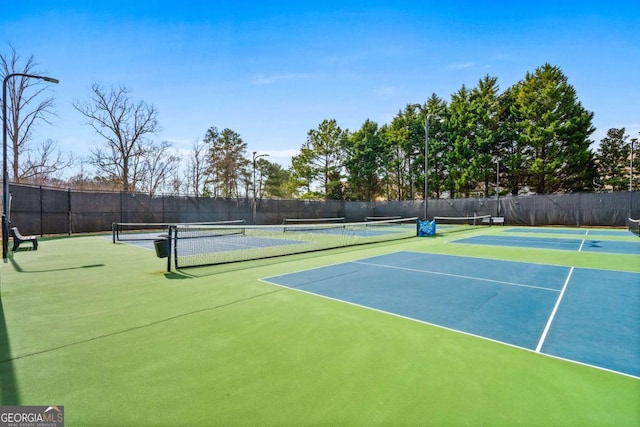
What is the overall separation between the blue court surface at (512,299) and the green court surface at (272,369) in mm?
385

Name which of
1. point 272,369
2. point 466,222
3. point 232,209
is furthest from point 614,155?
point 272,369

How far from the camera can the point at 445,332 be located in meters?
3.91

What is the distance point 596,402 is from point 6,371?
518 cm

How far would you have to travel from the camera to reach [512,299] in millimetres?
5309

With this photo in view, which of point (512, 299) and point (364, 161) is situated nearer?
point (512, 299)

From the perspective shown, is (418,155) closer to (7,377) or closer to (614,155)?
(614,155)

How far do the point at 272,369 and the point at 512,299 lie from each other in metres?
4.40

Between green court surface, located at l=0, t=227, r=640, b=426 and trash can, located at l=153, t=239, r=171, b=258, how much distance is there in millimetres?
2121

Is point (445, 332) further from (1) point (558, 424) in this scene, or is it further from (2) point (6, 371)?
(2) point (6, 371)

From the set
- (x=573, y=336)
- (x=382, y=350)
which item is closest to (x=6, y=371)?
(x=382, y=350)

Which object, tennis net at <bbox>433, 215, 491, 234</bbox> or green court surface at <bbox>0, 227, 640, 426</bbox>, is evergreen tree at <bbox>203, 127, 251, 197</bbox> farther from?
green court surface at <bbox>0, 227, 640, 426</bbox>

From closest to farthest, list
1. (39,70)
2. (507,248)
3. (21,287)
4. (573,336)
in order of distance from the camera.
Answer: (573,336), (21,287), (507,248), (39,70)

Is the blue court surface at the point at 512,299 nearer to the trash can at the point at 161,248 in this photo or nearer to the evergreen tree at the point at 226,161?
the trash can at the point at 161,248

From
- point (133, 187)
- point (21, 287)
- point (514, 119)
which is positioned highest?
point (514, 119)
